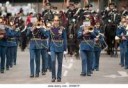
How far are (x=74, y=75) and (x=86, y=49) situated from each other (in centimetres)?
108

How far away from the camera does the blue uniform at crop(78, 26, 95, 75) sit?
18203 millimetres

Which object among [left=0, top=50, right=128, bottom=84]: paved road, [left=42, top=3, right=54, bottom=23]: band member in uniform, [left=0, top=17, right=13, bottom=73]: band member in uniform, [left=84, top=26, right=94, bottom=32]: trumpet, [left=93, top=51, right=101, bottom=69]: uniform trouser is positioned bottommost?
[left=0, top=50, right=128, bottom=84]: paved road

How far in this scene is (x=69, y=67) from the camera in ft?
70.5

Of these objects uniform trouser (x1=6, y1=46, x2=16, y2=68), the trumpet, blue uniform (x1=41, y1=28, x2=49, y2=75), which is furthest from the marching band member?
the trumpet

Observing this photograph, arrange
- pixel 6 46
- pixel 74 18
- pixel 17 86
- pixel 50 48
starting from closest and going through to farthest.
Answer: pixel 17 86 < pixel 50 48 < pixel 6 46 < pixel 74 18

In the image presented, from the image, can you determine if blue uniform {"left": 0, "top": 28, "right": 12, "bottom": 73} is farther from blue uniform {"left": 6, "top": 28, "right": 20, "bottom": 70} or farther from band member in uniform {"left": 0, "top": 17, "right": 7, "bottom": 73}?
blue uniform {"left": 6, "top": 28, "right": 20, "bottom": 70}

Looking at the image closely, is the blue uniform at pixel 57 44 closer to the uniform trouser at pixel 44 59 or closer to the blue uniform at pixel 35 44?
the blue uniform at pixel 35 44

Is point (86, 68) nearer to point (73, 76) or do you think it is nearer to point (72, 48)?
point (73, 76)

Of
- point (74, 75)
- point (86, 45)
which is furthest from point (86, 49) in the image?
point (74, 75)

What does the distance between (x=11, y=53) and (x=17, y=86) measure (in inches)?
482

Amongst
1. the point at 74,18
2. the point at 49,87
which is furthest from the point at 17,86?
the point at 74,18

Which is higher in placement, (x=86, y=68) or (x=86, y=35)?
(x=86, y=35)

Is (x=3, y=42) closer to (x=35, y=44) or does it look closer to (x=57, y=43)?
(x=35, y=44)

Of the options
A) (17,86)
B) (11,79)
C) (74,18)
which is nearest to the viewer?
(17,86)
